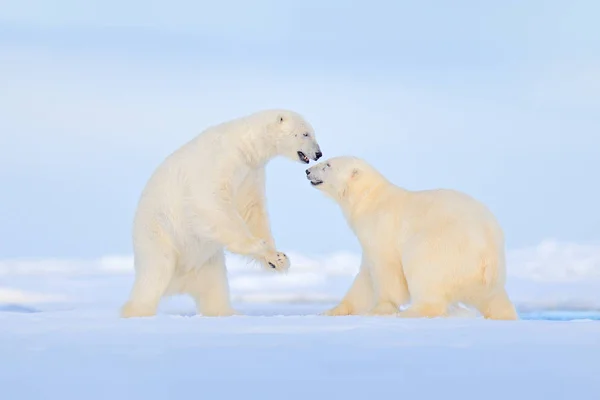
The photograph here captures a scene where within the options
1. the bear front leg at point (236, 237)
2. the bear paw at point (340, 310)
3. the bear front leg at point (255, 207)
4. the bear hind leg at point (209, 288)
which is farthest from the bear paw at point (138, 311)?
the bear paw at point (340, 310)

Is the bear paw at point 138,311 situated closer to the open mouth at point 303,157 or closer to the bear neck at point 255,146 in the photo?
the bear neck at point 255,146

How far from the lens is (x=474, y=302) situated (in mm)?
8664

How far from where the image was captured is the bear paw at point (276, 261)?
893 centimetres

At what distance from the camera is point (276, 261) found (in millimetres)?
8930

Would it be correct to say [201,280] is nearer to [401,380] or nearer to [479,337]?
[479,337]

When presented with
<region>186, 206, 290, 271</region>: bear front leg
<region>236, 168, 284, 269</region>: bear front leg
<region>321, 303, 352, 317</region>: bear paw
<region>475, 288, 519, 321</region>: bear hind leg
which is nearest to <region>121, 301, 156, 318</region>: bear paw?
<region>186, 206, 290, 271</region>: bear front leg

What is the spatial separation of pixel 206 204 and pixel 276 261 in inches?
36.8

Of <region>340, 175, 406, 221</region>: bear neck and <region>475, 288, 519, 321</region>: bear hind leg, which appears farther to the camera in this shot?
<region>340, 175, 406, 221</region>: bear neck

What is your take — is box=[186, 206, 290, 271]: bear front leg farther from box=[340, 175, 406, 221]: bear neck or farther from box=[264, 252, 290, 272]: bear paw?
box=[340, 175, 406, 221]: bear neck

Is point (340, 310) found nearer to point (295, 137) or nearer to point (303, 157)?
point (303, 157)

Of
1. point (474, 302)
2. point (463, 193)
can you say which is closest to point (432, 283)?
point (474, 302)

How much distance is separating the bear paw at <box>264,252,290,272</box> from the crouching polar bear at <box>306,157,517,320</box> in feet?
2.91

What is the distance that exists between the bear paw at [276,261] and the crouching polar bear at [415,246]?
0.89 metres

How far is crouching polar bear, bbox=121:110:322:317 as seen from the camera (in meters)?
9.13
